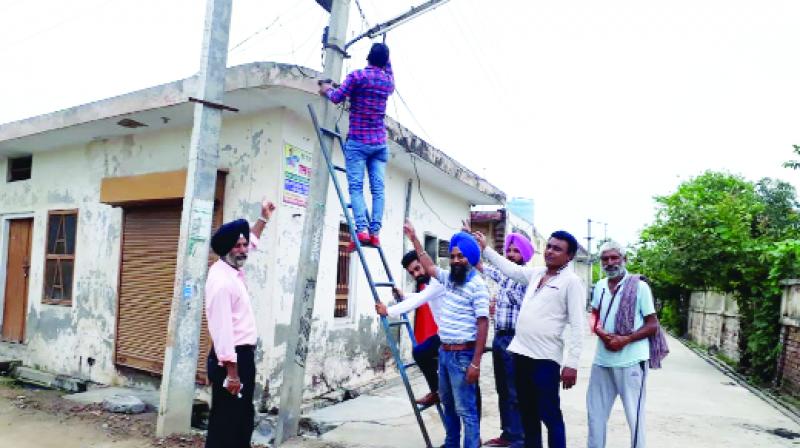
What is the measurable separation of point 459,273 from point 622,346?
115 centimetres

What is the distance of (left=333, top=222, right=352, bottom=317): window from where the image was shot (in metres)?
6.76

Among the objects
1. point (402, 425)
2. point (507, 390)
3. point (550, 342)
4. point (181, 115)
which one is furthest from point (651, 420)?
point (181, 115)

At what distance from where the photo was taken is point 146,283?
640 cm

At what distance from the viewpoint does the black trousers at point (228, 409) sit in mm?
3131

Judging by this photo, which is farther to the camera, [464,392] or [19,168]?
[19,168]

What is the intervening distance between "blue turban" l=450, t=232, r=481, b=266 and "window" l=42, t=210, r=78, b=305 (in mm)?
5767

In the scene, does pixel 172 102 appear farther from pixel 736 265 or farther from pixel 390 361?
pixel 736 265

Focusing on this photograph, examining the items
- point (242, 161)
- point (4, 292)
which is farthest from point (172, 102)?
point (4, 292)

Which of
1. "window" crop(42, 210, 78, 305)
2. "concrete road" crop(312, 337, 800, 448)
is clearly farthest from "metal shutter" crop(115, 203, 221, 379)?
"concrete road" crop(312, 337, 800, 448)

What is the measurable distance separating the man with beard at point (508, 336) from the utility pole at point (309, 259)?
5.04 feet

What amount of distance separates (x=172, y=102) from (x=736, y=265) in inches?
383

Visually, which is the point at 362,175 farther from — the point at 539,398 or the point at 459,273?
the point at 539,398

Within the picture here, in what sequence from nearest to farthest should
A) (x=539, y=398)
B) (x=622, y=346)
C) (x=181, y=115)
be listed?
(x=539, y=398) → (x=622, y=346) → (x=181, y=115)

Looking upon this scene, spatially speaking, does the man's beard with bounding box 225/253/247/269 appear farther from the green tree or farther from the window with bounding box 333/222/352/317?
the green tree
